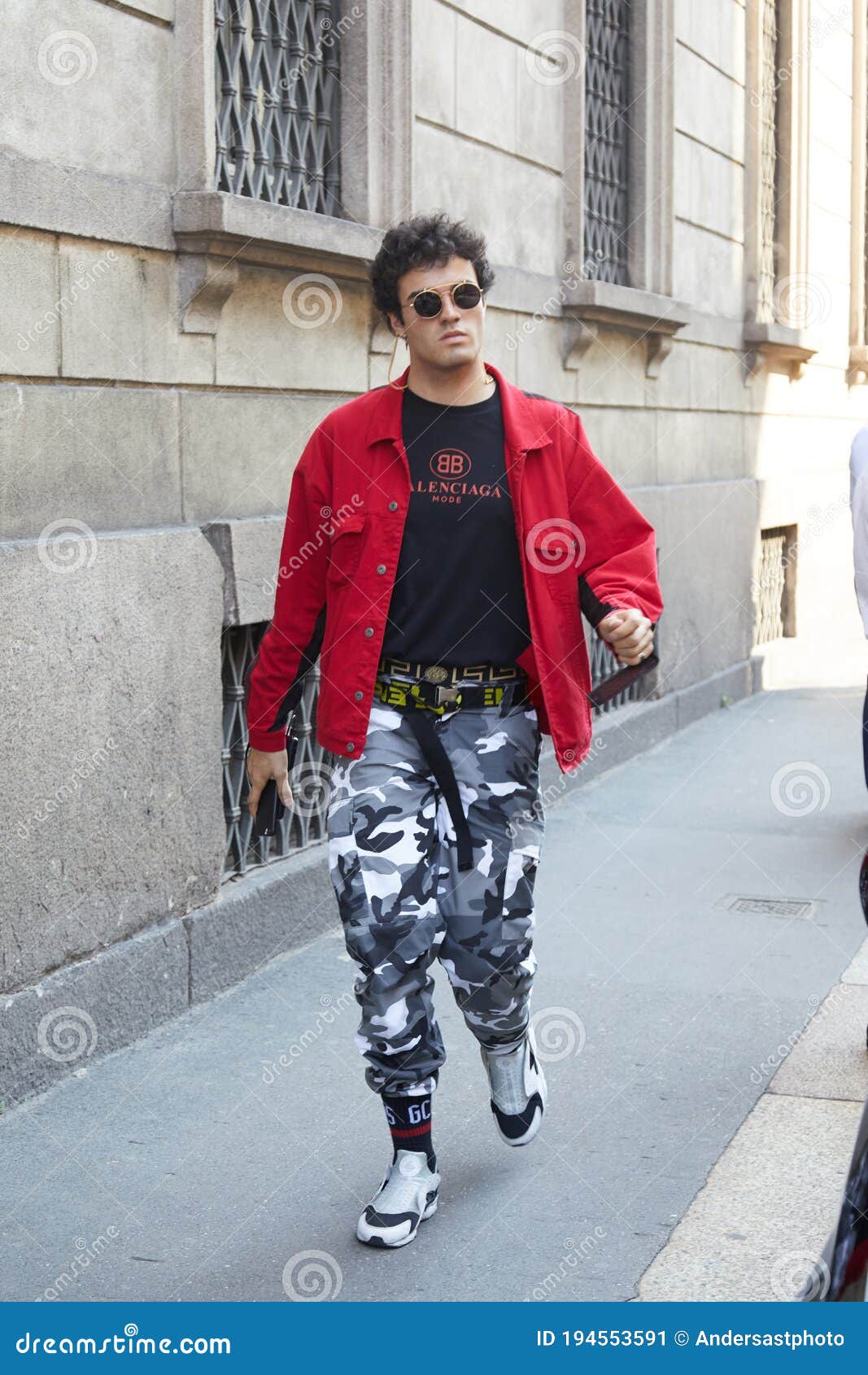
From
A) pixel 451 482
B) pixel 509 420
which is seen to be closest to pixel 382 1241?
pixel 451 482

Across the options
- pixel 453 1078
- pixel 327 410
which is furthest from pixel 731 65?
pixel 453 1078

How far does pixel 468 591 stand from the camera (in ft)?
12.0

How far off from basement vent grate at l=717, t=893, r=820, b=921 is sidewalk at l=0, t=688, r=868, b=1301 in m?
0.02

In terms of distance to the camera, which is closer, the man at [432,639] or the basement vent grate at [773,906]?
the man at [432,639]

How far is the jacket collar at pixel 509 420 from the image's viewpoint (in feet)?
12.1

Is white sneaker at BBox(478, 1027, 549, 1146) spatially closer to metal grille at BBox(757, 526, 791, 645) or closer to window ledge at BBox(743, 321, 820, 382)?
metal grille at BBox(757, 526, 791, 645)

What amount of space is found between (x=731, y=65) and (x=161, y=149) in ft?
24.1

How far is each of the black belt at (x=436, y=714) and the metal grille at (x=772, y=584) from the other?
897 cm

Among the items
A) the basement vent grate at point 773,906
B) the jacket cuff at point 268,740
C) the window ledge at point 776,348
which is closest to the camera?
the jacket cuff at point 268,740

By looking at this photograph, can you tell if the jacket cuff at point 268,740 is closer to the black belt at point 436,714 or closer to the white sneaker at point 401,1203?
the black belt at point 436,714

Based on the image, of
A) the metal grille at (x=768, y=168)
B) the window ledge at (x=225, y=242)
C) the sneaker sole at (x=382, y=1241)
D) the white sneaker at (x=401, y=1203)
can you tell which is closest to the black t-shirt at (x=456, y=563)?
the white sneaker at (x=401, y=1203)

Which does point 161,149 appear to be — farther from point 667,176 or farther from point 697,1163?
point 667,176

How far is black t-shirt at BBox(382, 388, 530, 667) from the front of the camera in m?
3.65
